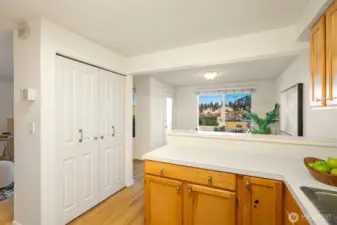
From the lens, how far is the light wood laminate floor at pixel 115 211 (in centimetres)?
207

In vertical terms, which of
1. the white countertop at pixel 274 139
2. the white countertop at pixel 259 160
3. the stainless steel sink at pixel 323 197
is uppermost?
the white countertop at pixel 274 139

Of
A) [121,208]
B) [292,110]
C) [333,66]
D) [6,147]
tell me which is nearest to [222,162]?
[333,66]

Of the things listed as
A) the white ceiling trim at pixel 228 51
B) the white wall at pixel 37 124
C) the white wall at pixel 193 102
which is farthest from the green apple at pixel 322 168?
the white wall at pixel 193 102

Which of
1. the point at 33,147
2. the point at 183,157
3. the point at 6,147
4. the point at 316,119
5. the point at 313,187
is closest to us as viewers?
the point at 313,187

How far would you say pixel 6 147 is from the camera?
489cm

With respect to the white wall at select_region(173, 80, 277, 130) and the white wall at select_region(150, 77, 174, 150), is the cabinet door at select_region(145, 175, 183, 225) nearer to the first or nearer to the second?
the white wall at select_region(150, 77, 174, 150)

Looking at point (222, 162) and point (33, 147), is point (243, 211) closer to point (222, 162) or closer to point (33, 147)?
point (222, 162)

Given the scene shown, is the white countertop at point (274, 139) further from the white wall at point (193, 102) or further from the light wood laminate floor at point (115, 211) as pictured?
the white wall at point (193, 102)

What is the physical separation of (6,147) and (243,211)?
246 inches

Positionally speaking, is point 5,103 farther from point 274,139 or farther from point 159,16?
point 274,139

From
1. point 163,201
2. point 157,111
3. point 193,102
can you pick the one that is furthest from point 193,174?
point 193,102

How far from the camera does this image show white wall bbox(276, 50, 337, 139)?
1756 millimetres

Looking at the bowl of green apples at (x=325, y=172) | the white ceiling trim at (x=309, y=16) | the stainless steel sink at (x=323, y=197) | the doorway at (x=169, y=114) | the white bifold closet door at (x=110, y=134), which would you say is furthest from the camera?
the doorway at (x=169, y=114)

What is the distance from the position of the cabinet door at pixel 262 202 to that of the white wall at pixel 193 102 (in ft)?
14.8
